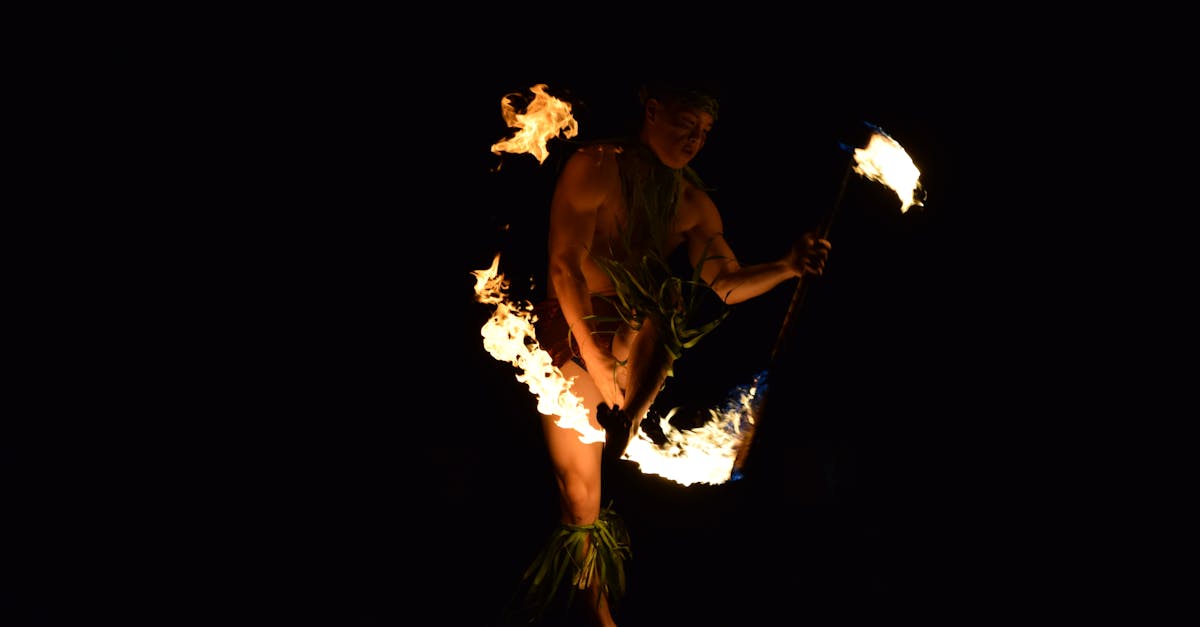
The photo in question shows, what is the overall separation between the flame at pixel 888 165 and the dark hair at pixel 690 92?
34cm

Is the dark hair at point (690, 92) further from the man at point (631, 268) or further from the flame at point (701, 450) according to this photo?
the flame at point (701, 450)

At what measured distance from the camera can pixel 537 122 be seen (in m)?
2.22

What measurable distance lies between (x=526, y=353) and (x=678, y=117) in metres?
0.65

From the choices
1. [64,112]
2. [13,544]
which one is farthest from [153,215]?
[13,544]

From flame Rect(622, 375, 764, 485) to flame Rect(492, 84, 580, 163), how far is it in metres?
0.74

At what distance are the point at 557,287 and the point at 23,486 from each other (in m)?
1.55

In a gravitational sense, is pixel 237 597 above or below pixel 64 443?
below

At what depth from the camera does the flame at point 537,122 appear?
7.25 ft

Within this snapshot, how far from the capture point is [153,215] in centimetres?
237

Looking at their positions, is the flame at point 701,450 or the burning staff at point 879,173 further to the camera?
the flame at point 701,450

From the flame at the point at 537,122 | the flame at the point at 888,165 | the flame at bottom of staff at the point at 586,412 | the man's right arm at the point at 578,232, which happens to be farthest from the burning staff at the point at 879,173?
the flame at the point at 537,122

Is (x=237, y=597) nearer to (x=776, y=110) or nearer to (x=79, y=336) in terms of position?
(x=79, y=336)

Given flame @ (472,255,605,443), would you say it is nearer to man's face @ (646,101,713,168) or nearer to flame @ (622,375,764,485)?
flame @ (622,375,764,485)

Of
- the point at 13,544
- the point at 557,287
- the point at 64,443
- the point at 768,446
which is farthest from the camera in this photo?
the point at 768,446
